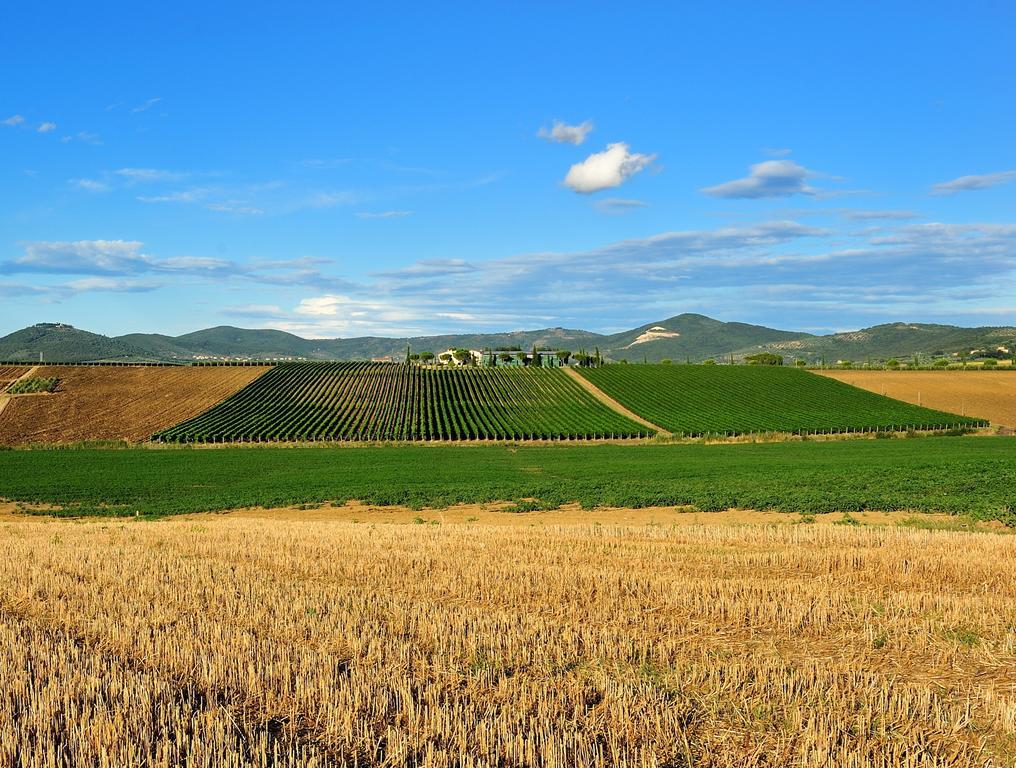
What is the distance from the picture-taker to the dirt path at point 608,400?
293 ft

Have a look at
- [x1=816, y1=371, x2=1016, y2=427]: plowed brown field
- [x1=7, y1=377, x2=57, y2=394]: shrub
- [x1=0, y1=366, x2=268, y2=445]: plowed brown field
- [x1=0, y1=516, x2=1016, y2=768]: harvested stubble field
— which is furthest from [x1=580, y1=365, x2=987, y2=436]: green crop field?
[x1=7, y1=377, x2=57, y2=394]: shrub

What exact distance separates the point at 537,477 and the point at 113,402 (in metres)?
66.6

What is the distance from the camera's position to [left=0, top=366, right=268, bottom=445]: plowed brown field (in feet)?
265

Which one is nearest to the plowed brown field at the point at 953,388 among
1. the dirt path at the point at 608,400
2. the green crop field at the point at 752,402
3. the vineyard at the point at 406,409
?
the green crop field at the point at 752,402

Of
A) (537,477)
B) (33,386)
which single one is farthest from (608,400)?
(33,386)

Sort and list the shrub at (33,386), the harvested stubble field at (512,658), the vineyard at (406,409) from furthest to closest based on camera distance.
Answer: the shrub at (33,386) < the vineyard at (406,409) < the harvested stubble field at (512,658)

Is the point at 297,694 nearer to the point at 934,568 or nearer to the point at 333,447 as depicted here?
the point at 934,568

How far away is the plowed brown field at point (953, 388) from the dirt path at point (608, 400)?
42266 mm

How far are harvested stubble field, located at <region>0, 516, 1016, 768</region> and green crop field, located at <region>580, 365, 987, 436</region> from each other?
71.5 meters

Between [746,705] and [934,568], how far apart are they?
34.7 feet

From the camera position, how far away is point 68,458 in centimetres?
6388

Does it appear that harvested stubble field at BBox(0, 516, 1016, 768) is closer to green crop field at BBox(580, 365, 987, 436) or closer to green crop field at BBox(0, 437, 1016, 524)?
Result: green crop field at BBox(0, 437, 1016, 524)

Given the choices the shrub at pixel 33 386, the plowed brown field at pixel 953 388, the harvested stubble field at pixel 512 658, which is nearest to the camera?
the harvested stubble field at pixel 512 658

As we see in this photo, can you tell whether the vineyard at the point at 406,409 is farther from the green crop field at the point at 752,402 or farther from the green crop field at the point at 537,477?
→ the green crop field at the point at 537,477
